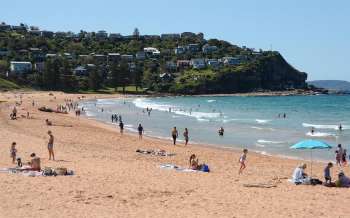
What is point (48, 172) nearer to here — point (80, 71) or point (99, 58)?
point (80, 71)

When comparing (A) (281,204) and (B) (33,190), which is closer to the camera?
(A) (281,204)

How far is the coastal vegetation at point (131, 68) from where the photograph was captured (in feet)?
413

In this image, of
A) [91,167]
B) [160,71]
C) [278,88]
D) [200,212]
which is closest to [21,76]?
[160,71]

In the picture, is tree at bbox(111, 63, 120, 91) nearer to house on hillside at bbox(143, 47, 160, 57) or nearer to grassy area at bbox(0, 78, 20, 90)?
grassy area at bbox(0, 78, 20, 90)

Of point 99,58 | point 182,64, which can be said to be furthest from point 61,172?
point 182,64

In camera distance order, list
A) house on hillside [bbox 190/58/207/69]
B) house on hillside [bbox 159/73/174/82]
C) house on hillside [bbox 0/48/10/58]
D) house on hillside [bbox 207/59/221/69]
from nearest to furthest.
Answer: house on hillside [bbox 0/48/10/58], house on hillside [bbox 159/73/174/82], house on hillside [bbox 190/58/207/69], house on hillside [bbox 207/59/221/69]

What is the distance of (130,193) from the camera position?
49.5ft

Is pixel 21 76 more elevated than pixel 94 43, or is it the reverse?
pixel 94 43

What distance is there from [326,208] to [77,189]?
22.8 feet

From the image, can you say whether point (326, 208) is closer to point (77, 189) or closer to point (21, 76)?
point (77, 189)

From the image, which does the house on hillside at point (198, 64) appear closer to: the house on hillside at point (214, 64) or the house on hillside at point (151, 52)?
the house on hillside at point (214, 64)

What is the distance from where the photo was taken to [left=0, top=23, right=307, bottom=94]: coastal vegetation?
126 meters

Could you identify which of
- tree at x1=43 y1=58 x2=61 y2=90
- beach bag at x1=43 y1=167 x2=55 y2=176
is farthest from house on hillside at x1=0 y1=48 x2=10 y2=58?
beach bag at x1=43 y1=167 x2=55 y2=176

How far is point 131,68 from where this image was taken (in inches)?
5935
